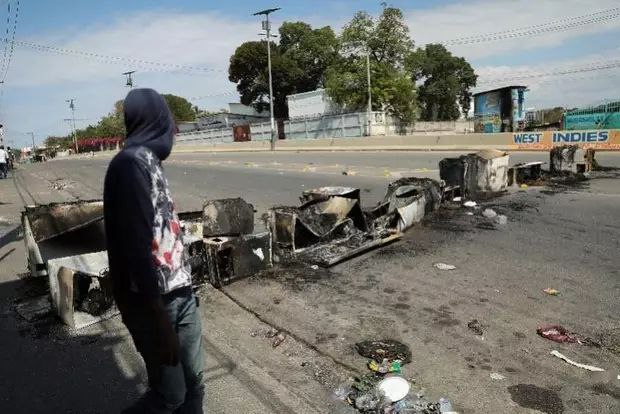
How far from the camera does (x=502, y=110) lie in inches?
1474

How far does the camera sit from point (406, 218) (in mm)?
7449

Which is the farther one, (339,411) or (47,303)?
(47,303)

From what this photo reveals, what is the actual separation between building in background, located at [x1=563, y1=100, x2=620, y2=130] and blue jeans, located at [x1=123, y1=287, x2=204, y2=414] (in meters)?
26.9

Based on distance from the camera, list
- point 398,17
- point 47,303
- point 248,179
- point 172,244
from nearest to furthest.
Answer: point 172,244
point 47,303
point 248,179
point 398,17

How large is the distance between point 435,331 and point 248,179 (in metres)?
12.0

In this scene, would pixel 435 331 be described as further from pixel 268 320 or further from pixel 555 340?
pixel 268 320

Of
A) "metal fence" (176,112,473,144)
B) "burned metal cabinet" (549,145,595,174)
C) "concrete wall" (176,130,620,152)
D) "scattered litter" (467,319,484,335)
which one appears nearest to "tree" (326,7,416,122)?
"metal fence" (176,112,473,144)

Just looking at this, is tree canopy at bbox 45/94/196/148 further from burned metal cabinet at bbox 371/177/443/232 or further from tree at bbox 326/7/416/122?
burned metal cabinet at bbox 371/177/443/232

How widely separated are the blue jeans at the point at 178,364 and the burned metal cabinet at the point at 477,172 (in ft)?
26.8

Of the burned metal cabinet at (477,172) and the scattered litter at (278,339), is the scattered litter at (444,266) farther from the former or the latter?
the burned metal cabinet at (477,172)

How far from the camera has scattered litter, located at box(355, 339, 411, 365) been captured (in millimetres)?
3652

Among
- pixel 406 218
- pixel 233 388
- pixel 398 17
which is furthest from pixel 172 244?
pixel 398 17

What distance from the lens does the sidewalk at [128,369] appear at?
3174 millimetres

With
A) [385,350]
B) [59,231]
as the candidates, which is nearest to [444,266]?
[385,350]
